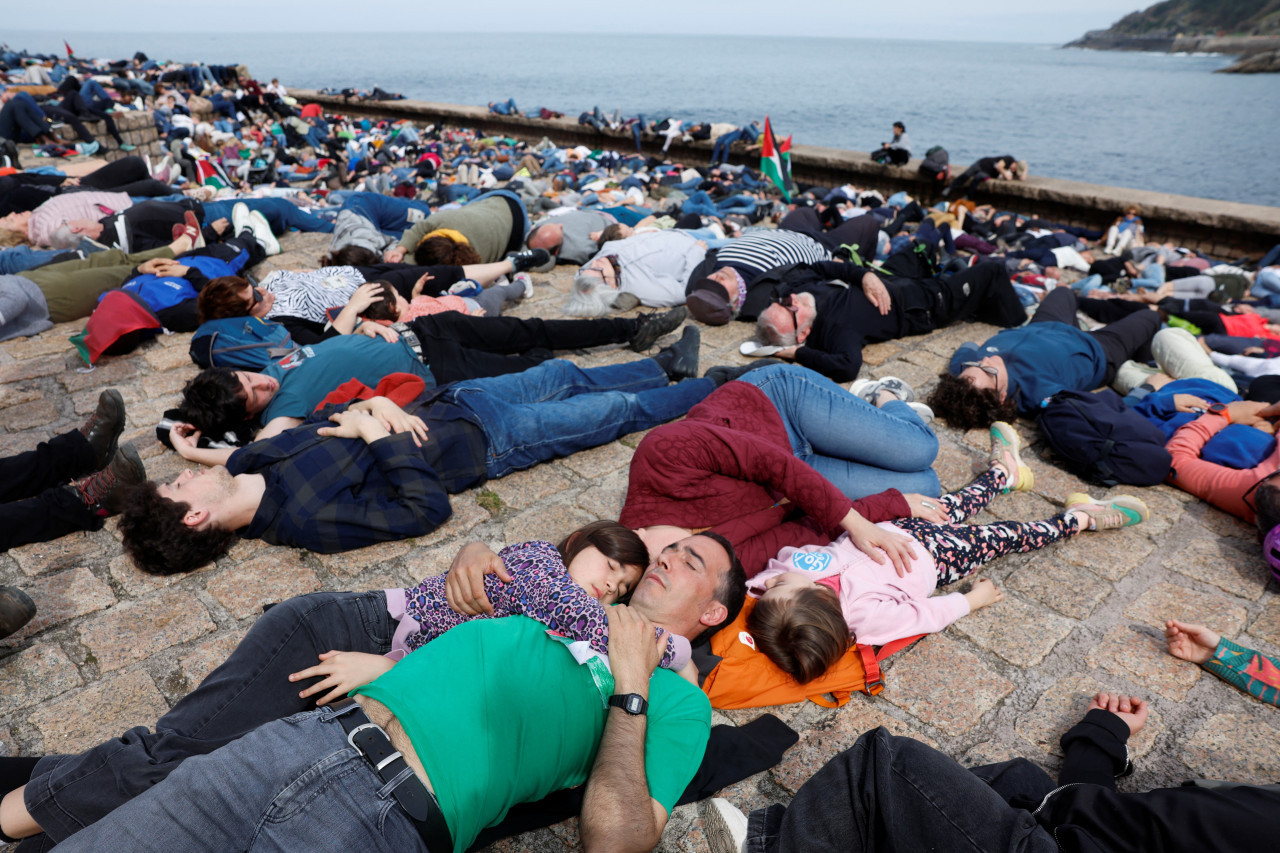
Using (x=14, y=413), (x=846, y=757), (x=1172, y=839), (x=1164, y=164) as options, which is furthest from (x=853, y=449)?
(x=1164, y=164)

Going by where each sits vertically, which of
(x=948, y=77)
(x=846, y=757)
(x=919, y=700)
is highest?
(x=948, y=77)

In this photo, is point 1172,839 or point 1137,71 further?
point 1137,71

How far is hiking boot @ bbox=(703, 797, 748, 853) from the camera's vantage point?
180cm

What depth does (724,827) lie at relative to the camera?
1.83 metres

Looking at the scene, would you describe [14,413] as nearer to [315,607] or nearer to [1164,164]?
[315,607]

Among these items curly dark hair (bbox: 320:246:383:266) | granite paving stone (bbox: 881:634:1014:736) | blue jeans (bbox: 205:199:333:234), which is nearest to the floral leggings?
granite paving stone (bbox: 881:634:1014:736)

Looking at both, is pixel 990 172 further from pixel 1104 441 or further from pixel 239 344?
pixel 239 344

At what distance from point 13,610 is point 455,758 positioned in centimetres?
208

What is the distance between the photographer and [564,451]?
392 centimetres

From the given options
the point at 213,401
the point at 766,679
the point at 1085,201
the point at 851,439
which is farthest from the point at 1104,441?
the point at 1085,201

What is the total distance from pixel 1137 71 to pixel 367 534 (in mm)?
101424

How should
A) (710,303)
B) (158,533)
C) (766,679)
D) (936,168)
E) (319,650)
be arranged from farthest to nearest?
1. (936,168)
2. (710,303)
3. (158,533)
4. (766,679)
5. (319,650)

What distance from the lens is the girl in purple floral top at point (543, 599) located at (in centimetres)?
200

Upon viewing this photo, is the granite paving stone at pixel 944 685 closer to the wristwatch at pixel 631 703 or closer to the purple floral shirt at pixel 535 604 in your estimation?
the purple floral shirt at pixel 535 604
